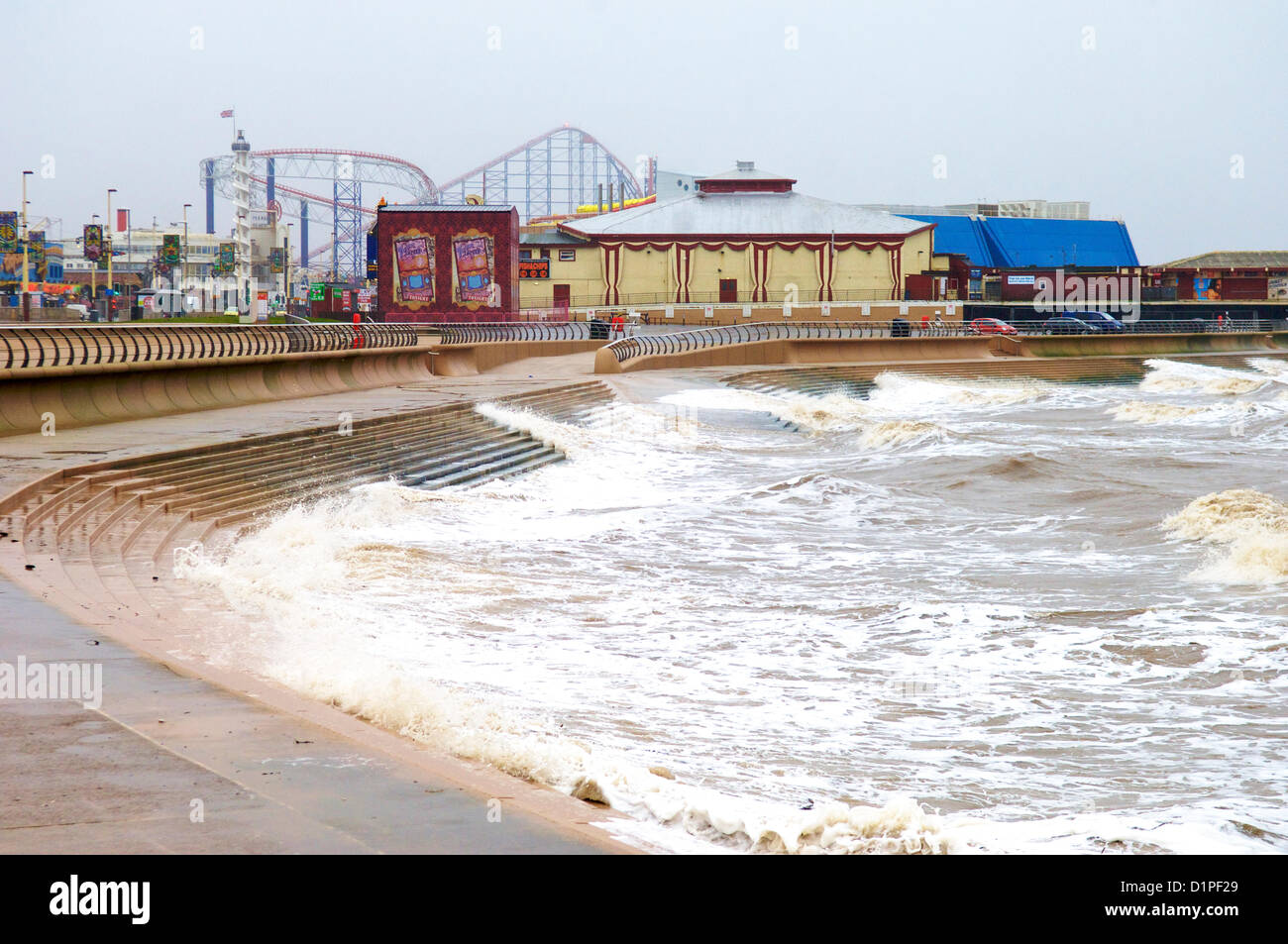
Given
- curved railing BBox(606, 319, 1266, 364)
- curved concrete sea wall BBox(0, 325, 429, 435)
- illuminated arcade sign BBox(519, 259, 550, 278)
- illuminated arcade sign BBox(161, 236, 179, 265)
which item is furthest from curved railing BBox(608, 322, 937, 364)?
illuminated arcade sign BBox(161, 236, 179, 265)

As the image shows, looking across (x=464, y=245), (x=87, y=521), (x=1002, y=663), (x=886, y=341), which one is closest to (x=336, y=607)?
(x=87, y=521)

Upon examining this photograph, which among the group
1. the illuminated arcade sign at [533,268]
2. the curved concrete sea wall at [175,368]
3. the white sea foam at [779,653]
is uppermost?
the illuminated arcade sign at [533,268]

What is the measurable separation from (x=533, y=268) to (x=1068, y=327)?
107ft

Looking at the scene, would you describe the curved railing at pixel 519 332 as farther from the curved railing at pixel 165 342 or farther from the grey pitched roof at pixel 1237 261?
the grey pitched roof at pixel 1237 261

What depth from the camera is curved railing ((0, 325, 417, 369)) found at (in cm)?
2292

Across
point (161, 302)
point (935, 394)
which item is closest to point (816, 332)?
point (935, 394)

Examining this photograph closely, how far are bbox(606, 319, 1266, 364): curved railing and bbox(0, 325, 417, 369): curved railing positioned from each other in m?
9.42

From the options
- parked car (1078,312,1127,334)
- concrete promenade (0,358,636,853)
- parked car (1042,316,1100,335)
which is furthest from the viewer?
parked car (1078,312,1127,334)

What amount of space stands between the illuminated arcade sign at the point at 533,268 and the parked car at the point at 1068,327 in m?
30.8

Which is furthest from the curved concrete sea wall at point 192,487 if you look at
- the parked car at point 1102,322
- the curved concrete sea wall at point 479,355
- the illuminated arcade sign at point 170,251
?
the illuminated arcade sign at point 170,251

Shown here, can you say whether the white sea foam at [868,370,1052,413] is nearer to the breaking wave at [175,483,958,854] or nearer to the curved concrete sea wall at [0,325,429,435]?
the curved concrete sea wall at [0,325,429,435]

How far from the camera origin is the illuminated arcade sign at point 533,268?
7938cm
